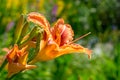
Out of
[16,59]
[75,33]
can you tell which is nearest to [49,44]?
[16,59]

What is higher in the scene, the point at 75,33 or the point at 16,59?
the point at 75,33

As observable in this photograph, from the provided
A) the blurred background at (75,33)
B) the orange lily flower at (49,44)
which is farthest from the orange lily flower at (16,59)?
the blurred background at (75,33)

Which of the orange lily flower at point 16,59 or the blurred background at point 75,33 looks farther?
the blurred background at point 75,33

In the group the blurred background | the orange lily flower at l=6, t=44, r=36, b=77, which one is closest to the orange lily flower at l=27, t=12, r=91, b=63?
the orange lily flower at l=6, t=44, r=36, b=77

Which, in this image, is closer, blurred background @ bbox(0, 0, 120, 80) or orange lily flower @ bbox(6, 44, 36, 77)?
orange lily flower @ bbox(6, 44, 36, 77)

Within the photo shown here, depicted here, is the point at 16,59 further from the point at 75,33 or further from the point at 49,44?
the point at 75,33

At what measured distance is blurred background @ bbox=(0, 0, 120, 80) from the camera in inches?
118

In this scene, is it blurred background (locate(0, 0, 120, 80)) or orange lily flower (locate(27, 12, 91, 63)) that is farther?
blurred background (locate(0, 0, 120, 80))

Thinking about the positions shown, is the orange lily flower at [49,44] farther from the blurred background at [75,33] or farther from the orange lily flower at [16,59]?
the blurred background at [75,33]

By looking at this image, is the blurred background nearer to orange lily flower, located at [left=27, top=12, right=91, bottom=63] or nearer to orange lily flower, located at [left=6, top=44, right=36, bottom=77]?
orange lily flower, located at [left=27, top=12, right=91, bottom=63]

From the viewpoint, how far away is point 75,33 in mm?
4758

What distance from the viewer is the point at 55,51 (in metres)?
1.27

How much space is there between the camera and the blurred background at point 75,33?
300cm

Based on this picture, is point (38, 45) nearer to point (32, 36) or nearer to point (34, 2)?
point (32, 36)
